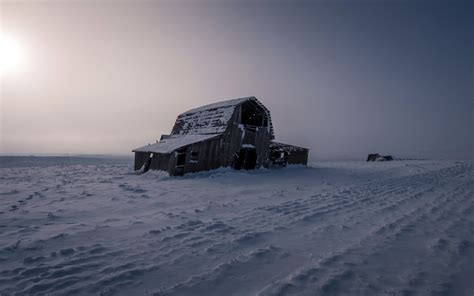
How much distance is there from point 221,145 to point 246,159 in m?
3.51

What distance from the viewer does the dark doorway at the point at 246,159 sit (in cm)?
2144

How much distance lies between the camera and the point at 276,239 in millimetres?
5113

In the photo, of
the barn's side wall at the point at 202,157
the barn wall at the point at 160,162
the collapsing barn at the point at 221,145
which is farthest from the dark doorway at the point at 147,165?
the barn's side wall at the point at 202,157

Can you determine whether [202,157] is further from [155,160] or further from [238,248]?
[238,248]

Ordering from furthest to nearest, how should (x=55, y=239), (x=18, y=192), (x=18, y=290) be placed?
1. (x=18, y=192)
2. (x=55, y=239)
3. (x=18, y=290)

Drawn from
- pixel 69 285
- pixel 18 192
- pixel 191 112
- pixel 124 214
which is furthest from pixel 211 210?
pixel 191 112

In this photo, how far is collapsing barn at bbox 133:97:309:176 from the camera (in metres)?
18.0

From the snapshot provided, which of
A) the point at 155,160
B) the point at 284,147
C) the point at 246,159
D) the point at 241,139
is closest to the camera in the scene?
the point at 155,160

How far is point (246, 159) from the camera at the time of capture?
21.9 meters

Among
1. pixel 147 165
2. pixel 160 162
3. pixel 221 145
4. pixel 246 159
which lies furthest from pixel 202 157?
pixel 147 165

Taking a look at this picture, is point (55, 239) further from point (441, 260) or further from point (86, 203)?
point (441, 260)

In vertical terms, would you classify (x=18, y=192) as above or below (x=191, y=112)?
below

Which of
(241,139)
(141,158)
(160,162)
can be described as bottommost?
(160,162)

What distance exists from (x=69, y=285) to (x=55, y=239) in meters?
2.26
